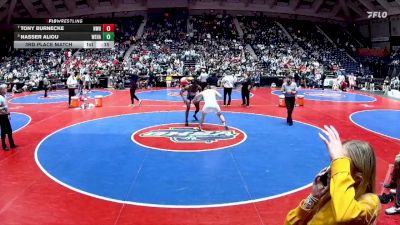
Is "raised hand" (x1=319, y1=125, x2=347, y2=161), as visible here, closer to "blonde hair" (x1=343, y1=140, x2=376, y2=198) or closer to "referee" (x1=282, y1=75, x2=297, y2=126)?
"blonde hair" (x1=343, y1=140, x2=376, y2=198)

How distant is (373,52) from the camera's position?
136 feet

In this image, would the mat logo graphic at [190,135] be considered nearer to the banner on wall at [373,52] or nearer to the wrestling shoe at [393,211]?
the wrestling shoe at [393,211]

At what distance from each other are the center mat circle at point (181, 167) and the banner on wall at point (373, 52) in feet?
105

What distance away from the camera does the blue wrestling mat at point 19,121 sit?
45.5 feet

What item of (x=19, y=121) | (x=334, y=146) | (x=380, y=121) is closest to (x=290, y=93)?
(x=380, y=121)

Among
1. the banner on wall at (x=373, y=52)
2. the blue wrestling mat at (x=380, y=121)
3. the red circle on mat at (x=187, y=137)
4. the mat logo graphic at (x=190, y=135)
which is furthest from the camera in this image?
the banner on wall at (x=373, y=52)

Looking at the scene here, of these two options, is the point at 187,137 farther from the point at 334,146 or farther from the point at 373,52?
the point at 373,52

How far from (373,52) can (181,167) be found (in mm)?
38819

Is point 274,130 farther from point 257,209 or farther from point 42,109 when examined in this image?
point 42,109

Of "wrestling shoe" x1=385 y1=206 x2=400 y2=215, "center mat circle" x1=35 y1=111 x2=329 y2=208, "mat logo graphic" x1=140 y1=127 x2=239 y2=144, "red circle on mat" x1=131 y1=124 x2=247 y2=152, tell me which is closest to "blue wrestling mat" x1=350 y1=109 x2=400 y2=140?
"center mat circle" x1=35 y1=111 x2=329 y2=208

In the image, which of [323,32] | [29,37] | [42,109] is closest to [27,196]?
[42,109]
